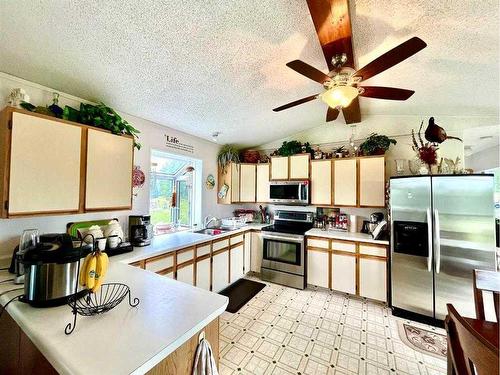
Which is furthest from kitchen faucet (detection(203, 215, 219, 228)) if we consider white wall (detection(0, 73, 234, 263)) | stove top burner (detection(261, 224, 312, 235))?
stove top burner (detection(261, 224, 312, 235))

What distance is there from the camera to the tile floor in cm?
177

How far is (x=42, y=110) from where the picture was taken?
64.5 inches

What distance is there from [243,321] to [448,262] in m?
2.37

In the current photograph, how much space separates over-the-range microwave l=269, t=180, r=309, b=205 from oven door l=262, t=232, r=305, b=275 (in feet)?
2.05

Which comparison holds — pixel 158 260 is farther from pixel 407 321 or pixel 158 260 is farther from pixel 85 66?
pixel 407 321

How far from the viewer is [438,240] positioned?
229cm

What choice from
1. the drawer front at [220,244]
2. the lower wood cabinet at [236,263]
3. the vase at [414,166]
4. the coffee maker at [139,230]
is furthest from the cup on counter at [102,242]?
the vase at [414,166]

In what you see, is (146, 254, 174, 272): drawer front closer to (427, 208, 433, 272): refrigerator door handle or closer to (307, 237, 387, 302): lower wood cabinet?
(307, 237, 387, 302): lower wood cabinet

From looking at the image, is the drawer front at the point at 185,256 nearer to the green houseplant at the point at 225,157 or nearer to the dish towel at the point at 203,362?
the dish towel at the point at 203,362

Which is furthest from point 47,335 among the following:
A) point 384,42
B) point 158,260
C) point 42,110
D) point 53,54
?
point 384,42

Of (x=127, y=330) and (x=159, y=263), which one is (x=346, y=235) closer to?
(x=159, y=263)

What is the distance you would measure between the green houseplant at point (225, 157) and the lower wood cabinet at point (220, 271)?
1.58m

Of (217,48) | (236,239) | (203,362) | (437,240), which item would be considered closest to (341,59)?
(217,48)

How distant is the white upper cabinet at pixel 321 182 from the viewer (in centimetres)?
334
